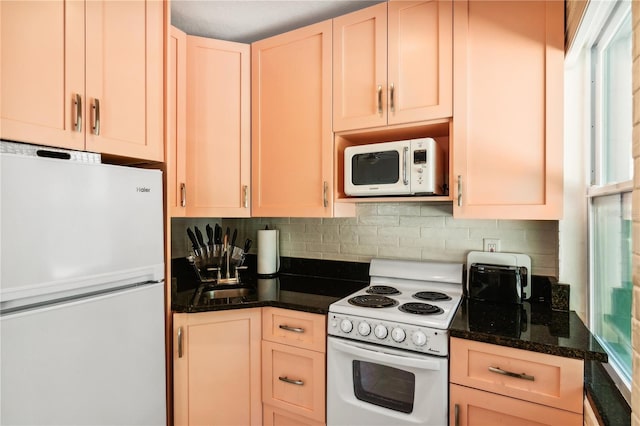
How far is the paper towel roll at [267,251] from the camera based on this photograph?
8.05 feet

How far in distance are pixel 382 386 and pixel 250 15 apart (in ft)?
6.78

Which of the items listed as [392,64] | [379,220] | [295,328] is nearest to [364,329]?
[295,328]

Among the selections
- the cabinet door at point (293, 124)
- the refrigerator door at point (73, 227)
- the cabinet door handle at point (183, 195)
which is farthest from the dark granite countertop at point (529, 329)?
the cabinet door handle at point (183, 195)

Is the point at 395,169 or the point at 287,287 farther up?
the point at 395,169

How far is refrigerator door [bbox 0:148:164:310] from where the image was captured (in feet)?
3.67

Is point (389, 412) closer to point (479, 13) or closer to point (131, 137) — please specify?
point (131, 137)

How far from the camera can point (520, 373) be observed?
4.35 ft

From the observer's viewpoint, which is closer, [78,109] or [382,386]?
[78,109]

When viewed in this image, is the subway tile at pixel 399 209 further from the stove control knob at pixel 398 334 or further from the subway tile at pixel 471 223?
the stove control knob at pixel 398 334

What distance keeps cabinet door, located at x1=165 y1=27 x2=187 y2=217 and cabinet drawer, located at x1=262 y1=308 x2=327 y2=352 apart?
760mm

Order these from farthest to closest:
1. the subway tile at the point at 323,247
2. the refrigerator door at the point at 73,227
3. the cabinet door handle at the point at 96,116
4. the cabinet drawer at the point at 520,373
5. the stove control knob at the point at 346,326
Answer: the subway tile at the point at 323,247 < the stove control knob at the point at 346,326 < the cabinet door handle at the point at 96,116 < the cabinet drawer at the point at 520,373 < the refrigerator door at the point at 73,227

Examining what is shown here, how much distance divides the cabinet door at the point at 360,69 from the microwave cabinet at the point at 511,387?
45.8 inches

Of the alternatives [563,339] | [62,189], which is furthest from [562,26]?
[62,189]

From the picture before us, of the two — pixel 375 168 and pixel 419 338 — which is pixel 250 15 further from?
pixel 419 338
